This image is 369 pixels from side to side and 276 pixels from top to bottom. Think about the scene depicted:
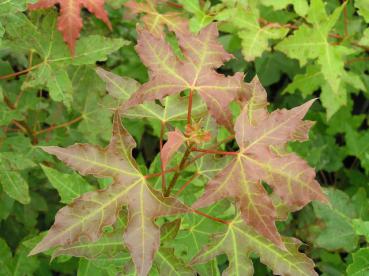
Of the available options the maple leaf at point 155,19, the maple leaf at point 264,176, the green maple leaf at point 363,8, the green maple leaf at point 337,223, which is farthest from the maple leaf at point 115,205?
the green maple leaf at point 363,8

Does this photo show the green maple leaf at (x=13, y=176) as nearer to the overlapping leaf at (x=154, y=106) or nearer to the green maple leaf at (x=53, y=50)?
the green maple leaf at (x=53, y=50)

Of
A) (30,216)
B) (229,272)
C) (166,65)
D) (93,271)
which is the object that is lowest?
(30,216)

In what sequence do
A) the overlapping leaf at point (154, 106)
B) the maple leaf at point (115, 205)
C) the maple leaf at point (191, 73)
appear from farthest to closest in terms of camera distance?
the overlapping leaf at point (154, 106) → the maple leaf at point (191, 73) → the maple leaf at point (115, 205)

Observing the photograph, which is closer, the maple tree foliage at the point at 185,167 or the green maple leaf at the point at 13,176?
the maple tree foliage at the point at 185,167

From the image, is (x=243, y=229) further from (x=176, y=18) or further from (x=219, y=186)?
(x=176, y=18)

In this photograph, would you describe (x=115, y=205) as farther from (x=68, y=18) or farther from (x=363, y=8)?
(x=363, y=8)

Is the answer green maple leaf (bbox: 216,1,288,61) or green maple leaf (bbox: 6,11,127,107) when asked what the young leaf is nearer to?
green maple leaf (bbox: 6,11,127,107)

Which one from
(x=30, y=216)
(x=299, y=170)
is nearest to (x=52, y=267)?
(x=30, y=216)
